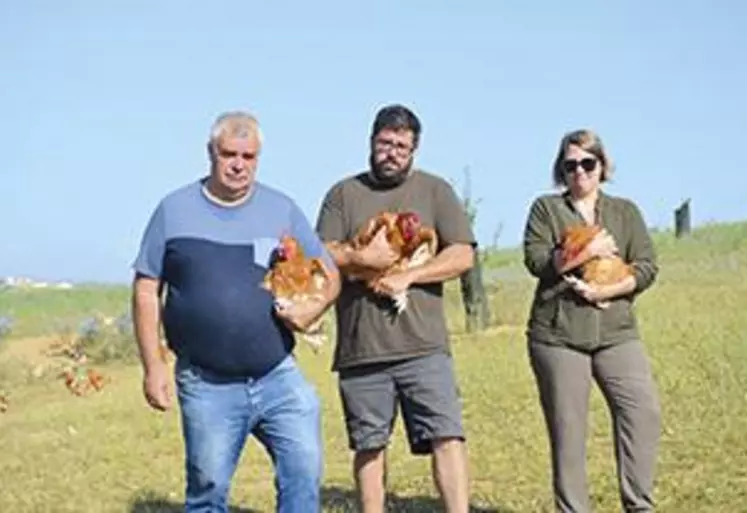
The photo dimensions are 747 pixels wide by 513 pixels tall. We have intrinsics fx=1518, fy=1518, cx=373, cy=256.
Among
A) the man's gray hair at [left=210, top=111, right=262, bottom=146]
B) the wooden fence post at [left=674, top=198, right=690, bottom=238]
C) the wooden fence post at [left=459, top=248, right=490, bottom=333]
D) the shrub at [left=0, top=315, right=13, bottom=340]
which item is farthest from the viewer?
the wooden fence post at [left=674, top=198, right=690, bottom=238]

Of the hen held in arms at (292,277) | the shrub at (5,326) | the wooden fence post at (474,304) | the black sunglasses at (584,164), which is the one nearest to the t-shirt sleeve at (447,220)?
the black sunglasses at (584,164)

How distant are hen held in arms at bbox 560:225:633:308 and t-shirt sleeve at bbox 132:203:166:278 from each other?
1983mm

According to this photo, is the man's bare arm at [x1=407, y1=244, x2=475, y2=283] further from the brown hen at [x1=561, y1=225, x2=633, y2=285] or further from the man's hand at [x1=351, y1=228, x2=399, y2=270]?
the brown hen at [x1=561, y1=225, x2=633, y2=285]

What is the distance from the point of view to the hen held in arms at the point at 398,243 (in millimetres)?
7156

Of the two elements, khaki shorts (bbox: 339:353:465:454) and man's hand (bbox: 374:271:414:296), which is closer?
man's hand (bbox: 374:271:414:296)

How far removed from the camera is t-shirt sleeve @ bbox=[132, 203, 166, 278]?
639 centimetres

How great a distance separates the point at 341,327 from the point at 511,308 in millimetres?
18659

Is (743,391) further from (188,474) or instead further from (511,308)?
(511,308)

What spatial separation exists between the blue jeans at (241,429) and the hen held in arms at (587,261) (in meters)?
1.53

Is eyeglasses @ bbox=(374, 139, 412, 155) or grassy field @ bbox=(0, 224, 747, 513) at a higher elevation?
eyeglasses @ bbox=(374, 139, 412, 155)

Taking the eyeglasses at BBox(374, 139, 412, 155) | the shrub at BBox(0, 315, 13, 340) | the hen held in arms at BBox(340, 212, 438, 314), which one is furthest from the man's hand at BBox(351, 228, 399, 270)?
the shrub at BBox(0, 315, 13, 340)

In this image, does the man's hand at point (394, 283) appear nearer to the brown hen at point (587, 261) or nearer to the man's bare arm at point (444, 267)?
the man's bare arm at point (444, 267)

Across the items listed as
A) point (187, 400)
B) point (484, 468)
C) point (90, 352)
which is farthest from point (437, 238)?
point (90, 352)

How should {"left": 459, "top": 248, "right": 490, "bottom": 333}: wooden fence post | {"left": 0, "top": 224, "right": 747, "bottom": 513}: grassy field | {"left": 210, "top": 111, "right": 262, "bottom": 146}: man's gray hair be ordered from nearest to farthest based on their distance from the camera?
{"left": 210, "top": 111, "right": 262, "bottom": 146}: man's gray hair < {"left": 0, "top": 224, "right": 747, "bottom": 513}: grassy field < {"left": 459, "top": 248, "right": 490, "bottom": 333}: wooden fence post
